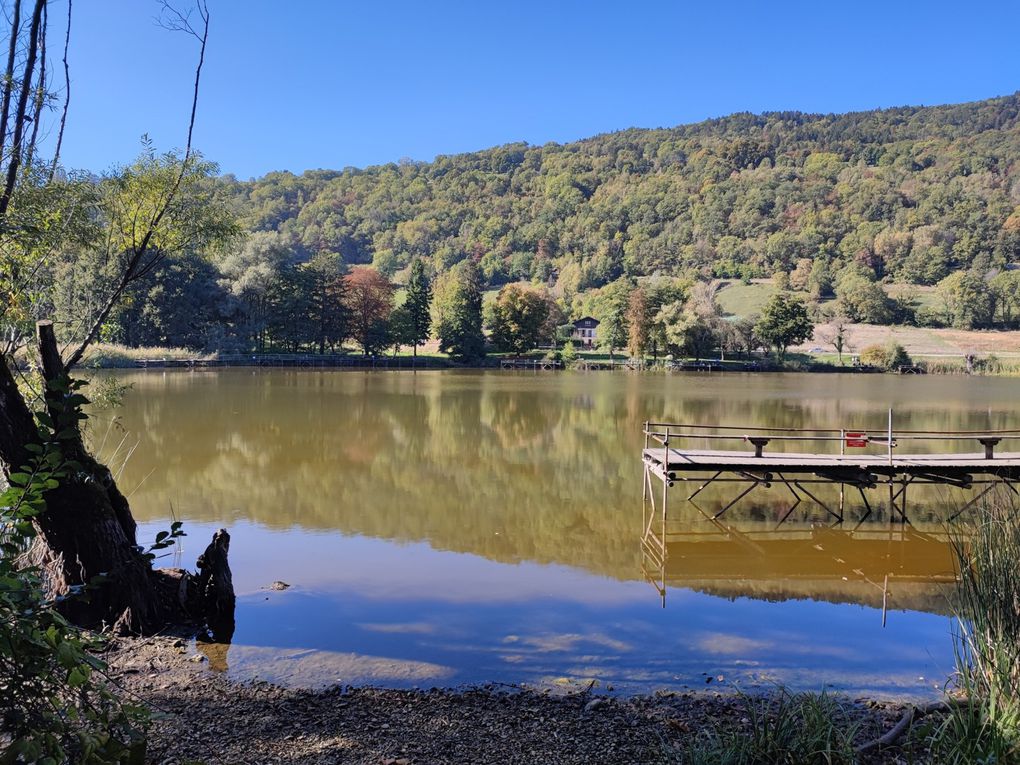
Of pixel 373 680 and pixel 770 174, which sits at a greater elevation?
pixel 770 174

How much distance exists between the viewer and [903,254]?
5404 inches

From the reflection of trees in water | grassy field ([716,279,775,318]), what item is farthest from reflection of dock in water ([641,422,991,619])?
grassy field ([716,279,775,318])

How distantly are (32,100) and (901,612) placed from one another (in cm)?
1092

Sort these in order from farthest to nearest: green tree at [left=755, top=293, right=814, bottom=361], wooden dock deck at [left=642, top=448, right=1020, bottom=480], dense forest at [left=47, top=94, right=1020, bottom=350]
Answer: dense forest at [left=47, top=94, right=1020, bottom=350], green tree at [left=755, top=293, right=814, bottom=361], wooden dock deck at [left=642, top=448, right=1020, bottom=480]

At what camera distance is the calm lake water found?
7645 mm

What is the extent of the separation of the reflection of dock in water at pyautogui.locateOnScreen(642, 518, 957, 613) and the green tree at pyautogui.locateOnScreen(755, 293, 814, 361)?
7443 centimetres

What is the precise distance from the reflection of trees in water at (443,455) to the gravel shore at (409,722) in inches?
189

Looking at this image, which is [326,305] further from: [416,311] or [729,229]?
[729,229]

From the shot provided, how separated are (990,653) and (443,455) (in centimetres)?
1724

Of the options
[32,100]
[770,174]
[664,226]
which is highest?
[770,174]

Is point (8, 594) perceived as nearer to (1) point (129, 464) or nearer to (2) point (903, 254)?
(1) point (129, 464)

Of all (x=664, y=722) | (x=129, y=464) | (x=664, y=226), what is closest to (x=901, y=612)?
(x=664, y=722)

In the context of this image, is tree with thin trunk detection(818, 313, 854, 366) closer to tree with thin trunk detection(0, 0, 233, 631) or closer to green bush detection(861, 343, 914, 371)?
green bush detection(861, 343, 914, 371)

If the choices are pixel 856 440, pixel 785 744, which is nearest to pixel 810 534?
pixel 856 440
